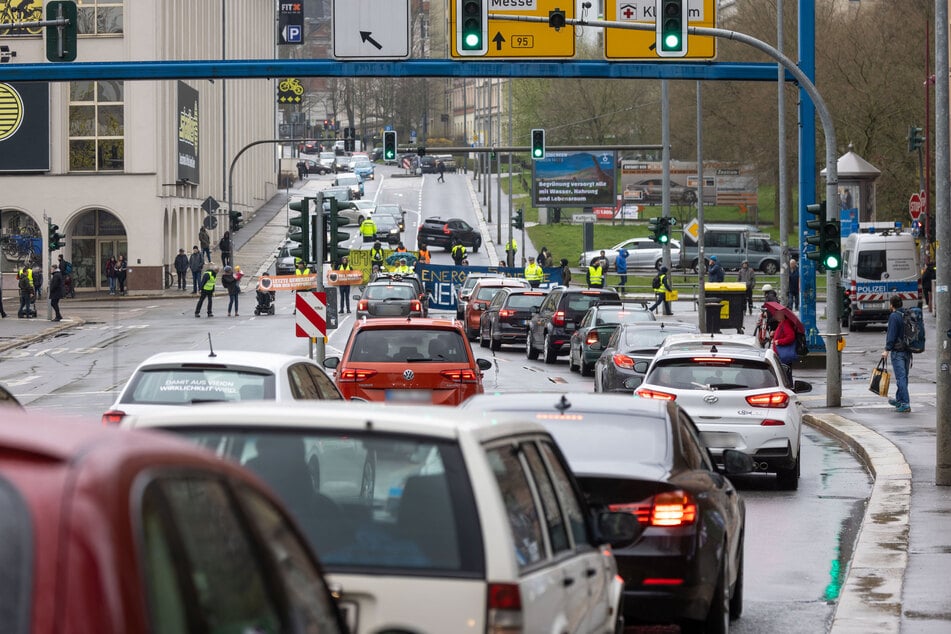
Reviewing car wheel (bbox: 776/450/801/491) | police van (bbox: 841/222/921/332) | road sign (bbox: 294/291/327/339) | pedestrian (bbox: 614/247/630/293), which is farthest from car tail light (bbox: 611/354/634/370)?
pedestrian (bbox: 614/247/630/293)

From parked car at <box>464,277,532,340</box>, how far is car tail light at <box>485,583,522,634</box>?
122ft

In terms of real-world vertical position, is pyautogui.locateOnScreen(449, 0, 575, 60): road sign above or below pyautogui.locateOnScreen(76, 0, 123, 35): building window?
below

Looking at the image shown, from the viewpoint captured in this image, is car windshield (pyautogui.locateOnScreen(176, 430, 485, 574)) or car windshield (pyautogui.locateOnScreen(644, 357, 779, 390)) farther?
car windshield (pyautogui.locateOnScreen(644, 357, 779, 390))

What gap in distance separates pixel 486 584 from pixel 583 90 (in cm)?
9659

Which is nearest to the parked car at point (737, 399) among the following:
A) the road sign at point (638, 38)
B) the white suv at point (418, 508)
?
the white suv at point (418, 508)

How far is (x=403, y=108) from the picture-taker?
158m

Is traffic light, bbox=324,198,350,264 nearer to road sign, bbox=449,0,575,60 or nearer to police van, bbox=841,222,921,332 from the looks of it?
road sign, bbox=449,0,575,60

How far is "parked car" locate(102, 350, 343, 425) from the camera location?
1316 cm

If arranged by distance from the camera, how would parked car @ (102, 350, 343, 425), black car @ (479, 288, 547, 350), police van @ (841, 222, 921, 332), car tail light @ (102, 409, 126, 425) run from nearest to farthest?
car tail light @ (102, 409, 126, 425) < parked car @ (102, 350, 343, 425) < black car @ (479, 288, 547, 350) < police van @ (841, 222, 921, 332)

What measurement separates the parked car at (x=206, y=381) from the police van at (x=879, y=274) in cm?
3321

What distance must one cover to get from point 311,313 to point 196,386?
501 inches

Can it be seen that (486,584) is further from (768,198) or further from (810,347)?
(768,198)

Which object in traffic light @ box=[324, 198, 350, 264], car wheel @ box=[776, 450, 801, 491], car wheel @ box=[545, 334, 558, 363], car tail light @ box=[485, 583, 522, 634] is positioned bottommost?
car wheel @ box=[776, 450, 801, 491]

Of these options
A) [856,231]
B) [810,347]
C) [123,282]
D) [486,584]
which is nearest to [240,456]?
[486,584]
